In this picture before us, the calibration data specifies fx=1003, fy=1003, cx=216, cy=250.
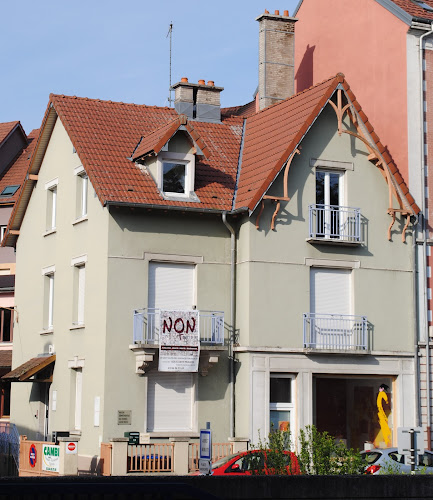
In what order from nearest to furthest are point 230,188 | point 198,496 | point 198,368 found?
point 198,496 → point 198,368 → point 230,188

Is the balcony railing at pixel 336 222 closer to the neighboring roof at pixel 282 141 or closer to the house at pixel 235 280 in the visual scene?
the house at pixel 235 280

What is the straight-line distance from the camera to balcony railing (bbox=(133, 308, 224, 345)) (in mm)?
26422

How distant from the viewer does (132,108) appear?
30750mm

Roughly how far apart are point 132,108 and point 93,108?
1.33m

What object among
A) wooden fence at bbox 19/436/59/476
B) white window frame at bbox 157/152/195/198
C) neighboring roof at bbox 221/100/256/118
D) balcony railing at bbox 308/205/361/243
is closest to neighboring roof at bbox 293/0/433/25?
balcony railing at bbox 308/205/361/243

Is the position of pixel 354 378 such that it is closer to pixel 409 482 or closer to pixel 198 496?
pixel 409 482

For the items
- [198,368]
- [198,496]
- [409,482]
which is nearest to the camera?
[198,496]

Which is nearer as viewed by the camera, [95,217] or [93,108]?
[95,217]

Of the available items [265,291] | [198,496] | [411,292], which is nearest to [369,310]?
[411,292]

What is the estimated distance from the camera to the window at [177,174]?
27766mm

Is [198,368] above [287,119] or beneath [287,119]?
beneath

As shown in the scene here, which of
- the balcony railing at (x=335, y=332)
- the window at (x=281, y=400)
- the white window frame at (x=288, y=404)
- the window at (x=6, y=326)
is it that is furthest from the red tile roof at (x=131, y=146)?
the window at (x=6, y=326)

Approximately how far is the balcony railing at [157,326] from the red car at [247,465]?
4.59 m

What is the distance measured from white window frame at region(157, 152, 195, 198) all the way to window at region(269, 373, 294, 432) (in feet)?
18.3
